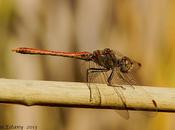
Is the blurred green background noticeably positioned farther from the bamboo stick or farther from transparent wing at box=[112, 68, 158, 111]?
the bamboo stick

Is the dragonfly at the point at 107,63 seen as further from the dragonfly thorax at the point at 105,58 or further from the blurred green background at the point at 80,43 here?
the blurred green background at the point at 80,43

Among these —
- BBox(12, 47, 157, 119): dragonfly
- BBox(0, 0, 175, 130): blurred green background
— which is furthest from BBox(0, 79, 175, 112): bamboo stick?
BBox(0, 0, 175, 130): blurred green background

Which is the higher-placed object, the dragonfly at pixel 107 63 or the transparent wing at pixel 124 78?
the dragonfly at pixel 107 63

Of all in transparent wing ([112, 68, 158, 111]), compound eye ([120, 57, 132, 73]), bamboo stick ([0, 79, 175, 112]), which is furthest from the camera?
compound eye ([120, 57, 132, 73])

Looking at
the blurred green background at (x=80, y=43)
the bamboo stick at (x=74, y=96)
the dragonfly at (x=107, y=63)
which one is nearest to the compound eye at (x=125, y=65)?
the dragonfly at (x=107, y=63)

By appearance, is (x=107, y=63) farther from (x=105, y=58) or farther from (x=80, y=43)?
(x=80, y=43)

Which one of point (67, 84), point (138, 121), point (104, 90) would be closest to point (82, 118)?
point (138, 121)
